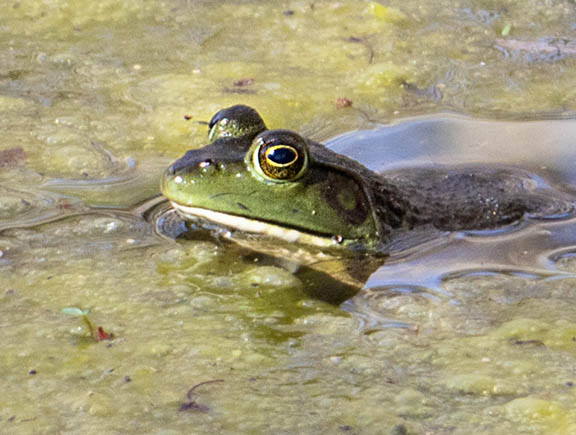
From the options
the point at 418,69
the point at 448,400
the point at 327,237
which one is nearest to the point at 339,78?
the point at 418,69

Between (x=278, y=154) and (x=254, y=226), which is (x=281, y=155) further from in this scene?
(x=254, y=226)

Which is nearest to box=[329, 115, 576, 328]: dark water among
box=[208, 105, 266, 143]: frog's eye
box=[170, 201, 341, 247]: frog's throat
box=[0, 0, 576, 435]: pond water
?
box=[0, 0, 576, 435]: pond water

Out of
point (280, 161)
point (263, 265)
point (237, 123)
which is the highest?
point (237, 123)

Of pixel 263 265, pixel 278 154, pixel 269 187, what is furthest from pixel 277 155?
pixel 263 265

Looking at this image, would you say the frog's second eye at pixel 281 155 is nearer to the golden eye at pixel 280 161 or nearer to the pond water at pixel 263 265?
the golden eye at pixel 280 161

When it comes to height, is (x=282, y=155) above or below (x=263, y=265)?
above

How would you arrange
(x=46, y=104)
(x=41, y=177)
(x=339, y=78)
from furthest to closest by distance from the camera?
1. (x=339, y=78)
2. (x=46, y=104)
3. (x=41, y=177)

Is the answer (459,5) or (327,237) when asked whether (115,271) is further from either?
(459,5)
